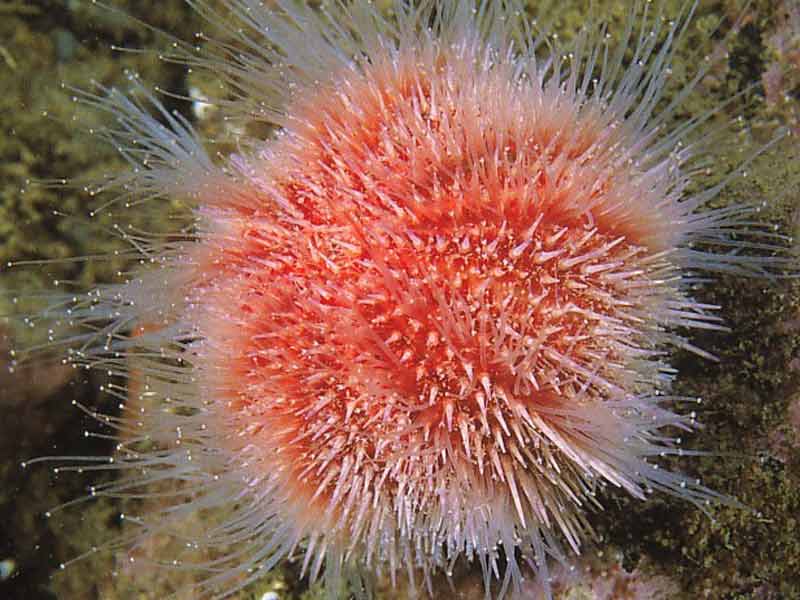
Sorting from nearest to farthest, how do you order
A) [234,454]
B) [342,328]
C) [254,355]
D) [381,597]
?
[342,328] < [254,355] < [234,454] < [381,597]

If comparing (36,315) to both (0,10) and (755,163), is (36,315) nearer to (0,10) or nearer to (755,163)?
(0,10)

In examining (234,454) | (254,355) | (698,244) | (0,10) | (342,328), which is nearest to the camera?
(342,328)

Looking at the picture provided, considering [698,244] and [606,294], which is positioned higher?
[698,244]

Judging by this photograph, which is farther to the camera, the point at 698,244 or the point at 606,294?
the point at 698,244

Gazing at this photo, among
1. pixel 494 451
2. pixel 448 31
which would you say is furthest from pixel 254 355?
pixel 448 31

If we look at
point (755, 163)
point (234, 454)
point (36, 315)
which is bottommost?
point (36, 315)

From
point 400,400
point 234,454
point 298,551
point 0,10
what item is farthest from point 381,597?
point 0,10
